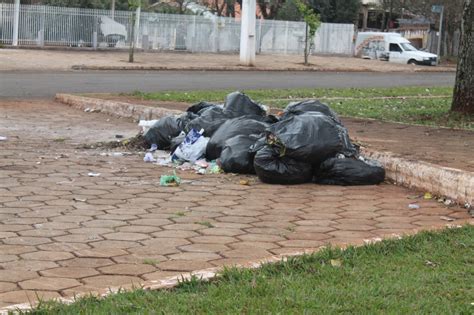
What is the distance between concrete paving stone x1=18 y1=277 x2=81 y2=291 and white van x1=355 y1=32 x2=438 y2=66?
40.7 metres

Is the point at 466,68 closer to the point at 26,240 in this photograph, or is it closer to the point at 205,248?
the point at 205,248

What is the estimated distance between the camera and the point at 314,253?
4.38m

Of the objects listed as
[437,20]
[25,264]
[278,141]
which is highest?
[437,20]

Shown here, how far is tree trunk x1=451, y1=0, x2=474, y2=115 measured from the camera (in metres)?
11.2

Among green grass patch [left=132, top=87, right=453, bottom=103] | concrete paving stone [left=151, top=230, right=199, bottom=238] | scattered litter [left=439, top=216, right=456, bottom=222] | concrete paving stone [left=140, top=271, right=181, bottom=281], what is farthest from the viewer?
green grass patch [left=132, top=87, right=453, bottom=103]

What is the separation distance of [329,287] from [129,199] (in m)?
2.75

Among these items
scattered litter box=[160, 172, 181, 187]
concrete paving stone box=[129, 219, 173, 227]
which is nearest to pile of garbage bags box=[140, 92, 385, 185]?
scattered litter box=[160, 172, 181, 187]

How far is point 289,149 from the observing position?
693 cm

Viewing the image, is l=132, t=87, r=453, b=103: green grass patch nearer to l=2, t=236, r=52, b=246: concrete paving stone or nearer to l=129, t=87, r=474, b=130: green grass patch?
l=129, t=87, r=474, b=130: green grass patch

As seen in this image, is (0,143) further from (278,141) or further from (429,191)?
(429,191)

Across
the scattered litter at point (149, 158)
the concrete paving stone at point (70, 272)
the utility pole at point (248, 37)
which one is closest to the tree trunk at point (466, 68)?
the scattered litter at point (149, 158)

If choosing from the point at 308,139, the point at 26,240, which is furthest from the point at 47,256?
the point at 308,139

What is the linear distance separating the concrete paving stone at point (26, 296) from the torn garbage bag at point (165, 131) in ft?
16.9

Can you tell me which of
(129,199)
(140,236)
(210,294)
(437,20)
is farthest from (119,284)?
(437,20)
